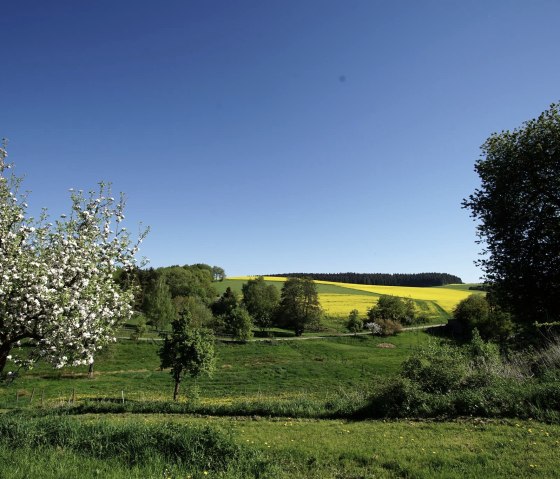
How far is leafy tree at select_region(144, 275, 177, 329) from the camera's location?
73.6m

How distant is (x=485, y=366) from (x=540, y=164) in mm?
11294

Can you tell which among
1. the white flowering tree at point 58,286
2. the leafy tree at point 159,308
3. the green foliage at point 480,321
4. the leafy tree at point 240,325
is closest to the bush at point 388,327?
the green foliage at point 480,321

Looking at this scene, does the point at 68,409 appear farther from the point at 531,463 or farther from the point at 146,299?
the point at 146,299

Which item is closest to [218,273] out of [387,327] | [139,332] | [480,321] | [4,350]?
[139,332]

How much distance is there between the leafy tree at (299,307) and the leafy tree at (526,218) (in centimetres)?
6036

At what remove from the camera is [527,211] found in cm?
2122

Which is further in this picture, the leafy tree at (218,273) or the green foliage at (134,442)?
the leafy tree at (218,273)

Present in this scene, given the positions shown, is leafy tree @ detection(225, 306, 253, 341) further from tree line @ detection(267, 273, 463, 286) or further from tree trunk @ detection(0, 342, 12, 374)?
tree line @ detection(267, 273, 463, 286)

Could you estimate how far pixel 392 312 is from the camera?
270 feet

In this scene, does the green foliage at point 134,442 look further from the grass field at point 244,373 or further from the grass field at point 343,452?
the grass field at point 244,373

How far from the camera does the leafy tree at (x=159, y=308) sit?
7362 cm

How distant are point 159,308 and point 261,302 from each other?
24221mm

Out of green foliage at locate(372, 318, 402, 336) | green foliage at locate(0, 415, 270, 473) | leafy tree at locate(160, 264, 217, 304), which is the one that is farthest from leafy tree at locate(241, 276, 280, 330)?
green foliage at locate(0, 415, 270, 473)

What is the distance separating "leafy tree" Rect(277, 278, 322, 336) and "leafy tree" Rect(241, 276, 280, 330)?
2914 mm
